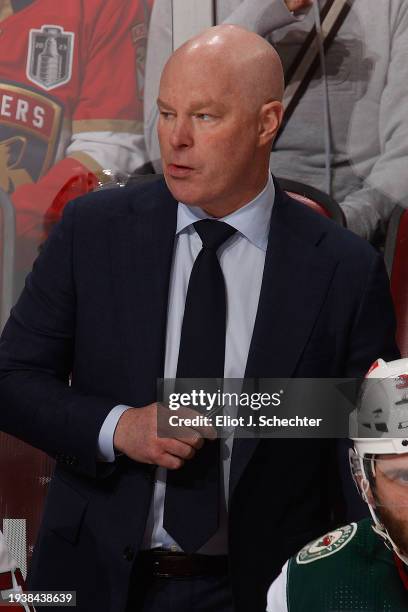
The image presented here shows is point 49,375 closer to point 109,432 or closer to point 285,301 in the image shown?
point 109,432

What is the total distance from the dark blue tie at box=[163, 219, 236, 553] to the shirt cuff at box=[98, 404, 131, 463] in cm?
9

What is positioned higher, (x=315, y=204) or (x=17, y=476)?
(x=315, y=204)

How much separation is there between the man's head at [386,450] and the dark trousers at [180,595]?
311 millimetres

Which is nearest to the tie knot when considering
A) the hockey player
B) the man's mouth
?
the man's mouth

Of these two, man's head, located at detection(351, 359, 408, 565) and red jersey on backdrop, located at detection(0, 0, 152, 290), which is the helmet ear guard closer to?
man's head, located at detection(351, 359, 408, 565)

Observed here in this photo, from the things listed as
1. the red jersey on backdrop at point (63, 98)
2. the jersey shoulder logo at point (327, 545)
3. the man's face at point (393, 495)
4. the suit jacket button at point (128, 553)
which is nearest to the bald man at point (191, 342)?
the suit jacket button at point (128, 553)

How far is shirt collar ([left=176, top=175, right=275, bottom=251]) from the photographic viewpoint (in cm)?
172

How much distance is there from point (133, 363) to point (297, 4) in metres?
1.30

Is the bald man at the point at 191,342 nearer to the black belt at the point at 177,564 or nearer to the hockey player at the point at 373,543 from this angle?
the black belt at the point at 177,564

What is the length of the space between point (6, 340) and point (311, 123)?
1.17 m

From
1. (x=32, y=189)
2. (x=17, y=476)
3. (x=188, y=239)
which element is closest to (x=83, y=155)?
(x=32, y=189)

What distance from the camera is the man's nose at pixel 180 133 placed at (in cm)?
161

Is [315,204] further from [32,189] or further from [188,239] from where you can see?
[188,239]

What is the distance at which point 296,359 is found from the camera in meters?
1.67
